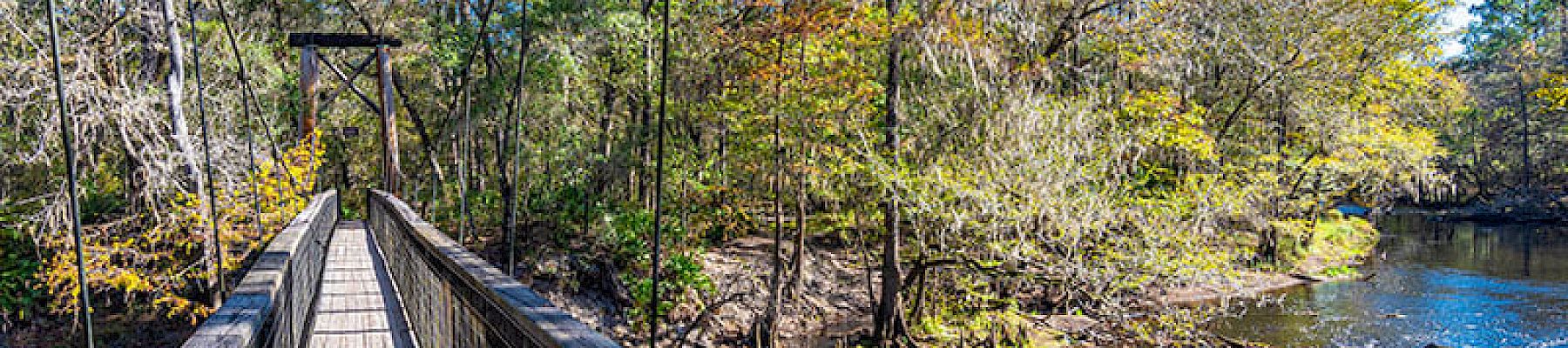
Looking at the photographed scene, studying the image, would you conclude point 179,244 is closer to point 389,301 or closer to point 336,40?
point 336,40

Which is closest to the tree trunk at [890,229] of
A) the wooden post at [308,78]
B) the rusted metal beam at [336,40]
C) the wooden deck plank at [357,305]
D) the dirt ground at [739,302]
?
the dirt ground at [739,302]

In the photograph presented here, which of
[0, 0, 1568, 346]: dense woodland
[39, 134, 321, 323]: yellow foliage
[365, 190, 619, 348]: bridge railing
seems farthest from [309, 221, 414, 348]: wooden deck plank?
[39, 134, 321, 323]: yellow foliage

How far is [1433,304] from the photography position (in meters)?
18.2

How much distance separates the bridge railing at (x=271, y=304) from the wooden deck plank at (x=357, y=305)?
31cm

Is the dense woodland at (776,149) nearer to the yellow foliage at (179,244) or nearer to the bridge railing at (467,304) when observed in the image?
the yellow foliage at (179,244)

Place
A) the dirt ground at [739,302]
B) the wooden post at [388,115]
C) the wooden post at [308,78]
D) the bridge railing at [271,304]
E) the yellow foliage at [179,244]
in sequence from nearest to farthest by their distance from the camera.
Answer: the bridge railing at [271,304] → the yellow foliage at [179,244] → the dirt ground at [739,302] → the wooden post at [308,78] → the wooden post at [388,115]

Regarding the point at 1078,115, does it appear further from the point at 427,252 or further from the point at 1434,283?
the point at 1434,283

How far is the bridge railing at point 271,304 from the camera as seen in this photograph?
220 cm

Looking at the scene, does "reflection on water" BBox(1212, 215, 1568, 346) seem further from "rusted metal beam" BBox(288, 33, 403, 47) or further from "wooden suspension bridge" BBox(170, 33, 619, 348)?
"rusted metal beam" BBox(288, 33, 403, 47)

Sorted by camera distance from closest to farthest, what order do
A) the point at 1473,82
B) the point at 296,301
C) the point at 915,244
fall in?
the point at 296,301, the point at 915,244, the point at 1473,82

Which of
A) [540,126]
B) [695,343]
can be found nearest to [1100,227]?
[695,343]

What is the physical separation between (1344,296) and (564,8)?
659 inches

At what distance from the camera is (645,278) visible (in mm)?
17203

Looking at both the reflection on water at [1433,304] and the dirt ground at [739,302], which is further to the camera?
the dirt ground at [739,302]
